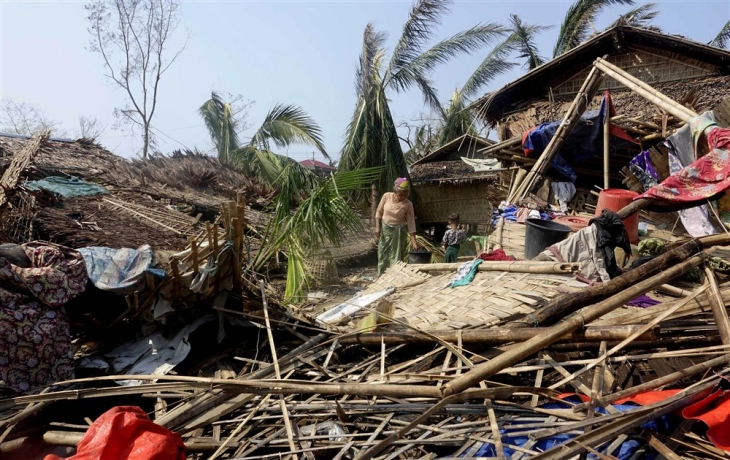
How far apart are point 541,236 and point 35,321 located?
4557 mm

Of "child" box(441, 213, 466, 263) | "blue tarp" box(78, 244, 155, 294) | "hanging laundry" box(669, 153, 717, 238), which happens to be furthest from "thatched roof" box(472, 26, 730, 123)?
"blue tarp" box(78, 244, 155, 294)

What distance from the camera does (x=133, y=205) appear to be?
9.06 m

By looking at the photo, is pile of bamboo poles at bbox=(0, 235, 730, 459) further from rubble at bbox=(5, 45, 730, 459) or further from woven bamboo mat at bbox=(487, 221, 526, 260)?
woven bamboo mat at bbox=(487, 221, 526, 260)

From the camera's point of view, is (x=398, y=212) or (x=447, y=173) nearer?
(x=398, y=212)

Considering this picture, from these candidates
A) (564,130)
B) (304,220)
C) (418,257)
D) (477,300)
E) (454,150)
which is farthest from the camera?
(454,150)

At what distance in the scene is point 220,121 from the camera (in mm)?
18234

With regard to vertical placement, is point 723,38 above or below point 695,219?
above

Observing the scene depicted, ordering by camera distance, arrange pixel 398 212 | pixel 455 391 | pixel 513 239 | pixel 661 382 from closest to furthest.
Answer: pixel 455 391 < pixel 661 382 < pixel 513 239 < pixel 398 212

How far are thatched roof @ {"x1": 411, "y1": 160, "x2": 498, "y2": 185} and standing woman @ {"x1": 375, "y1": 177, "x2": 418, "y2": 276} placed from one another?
641 centimetres

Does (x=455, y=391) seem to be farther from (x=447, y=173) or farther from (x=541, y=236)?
(x=447, y=173)

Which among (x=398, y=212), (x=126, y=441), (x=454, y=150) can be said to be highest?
(x=454, y=150)

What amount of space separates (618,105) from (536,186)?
4.07 meters

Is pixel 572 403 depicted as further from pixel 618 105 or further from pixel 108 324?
pixel 618 105

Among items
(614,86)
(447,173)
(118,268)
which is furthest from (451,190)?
(118,268)
